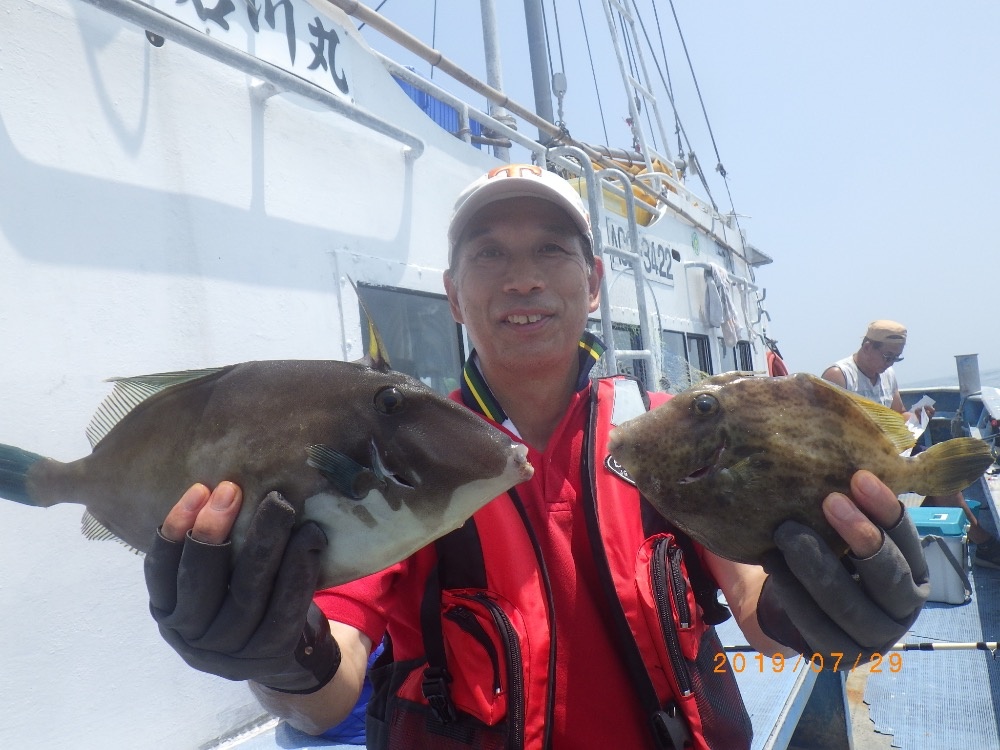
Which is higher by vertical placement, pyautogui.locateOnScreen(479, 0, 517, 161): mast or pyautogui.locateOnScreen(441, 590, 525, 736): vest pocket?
pyautogui.locateOnScreen(479, 0, 517, 161): mast

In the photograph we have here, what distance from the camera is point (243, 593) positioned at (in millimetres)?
1162

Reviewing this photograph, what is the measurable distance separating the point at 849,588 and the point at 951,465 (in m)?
0.32

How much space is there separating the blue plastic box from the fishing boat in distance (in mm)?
2651

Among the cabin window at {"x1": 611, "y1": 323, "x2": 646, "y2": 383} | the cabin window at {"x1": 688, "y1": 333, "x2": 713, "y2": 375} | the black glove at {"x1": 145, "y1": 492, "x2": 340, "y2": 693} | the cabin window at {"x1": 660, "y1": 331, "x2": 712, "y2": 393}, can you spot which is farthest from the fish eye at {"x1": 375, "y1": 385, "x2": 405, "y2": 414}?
the cabin window at {"x1": 688, "y1": 333, "x2": 713, "y2": 375}

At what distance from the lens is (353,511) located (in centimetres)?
117

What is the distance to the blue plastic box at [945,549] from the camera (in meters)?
4.81

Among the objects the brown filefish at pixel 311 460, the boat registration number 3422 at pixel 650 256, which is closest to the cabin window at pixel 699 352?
the boat registration number 3422 at pixel 650 256

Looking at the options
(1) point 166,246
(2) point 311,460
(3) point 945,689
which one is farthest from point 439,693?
(3) point 945,689

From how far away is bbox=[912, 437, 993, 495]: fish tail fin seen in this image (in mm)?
1265

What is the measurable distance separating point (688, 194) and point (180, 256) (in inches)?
326

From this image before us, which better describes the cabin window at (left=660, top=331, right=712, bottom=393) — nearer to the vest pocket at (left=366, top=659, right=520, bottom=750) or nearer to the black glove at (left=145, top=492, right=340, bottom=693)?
the vest pocket at (left=366, top=659, right=520, bottom=750)

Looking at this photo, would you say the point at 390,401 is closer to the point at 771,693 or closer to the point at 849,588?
the point at 849,588

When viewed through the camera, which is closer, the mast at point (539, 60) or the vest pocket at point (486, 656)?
the vest pocket at point (486, 656)

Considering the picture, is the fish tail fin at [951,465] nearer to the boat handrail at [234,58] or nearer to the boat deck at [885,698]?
the boat deck at [885,698]
